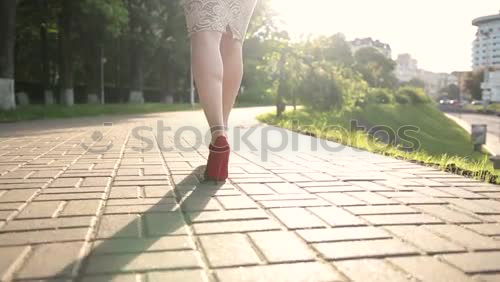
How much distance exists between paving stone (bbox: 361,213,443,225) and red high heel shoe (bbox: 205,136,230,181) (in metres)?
1.00

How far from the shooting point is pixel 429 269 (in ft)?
4.64

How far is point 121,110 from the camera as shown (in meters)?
18.0

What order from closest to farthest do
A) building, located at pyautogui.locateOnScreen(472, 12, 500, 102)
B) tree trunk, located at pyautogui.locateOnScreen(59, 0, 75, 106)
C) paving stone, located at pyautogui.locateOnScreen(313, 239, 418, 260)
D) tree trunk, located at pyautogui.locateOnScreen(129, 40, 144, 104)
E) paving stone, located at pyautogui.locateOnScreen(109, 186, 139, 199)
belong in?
paving stone, located at pyautogui.locateOnScreen(313, 239, 418, 260)
paving stone, located at pyautogui.locateOnScreen(109, 186, 139, 199)
tree trunk, located at pyautogui.locateOnScreen(59, 0, 75, 106)
tree trunk, located at pyautogui.locateOnScreen(129, 40, 144, 104)
building, located at pyautogui.locateOnScreen(472, 12, 500, 102)

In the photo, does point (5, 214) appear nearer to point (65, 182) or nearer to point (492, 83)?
point (65, 182)

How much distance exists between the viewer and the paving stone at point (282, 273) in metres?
1.32

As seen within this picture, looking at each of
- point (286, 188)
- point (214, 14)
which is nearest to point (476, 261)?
point (286, 188)

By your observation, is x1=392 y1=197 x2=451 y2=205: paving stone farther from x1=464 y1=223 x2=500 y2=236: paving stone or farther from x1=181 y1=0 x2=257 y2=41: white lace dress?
x1=181 y1=0 x2=257 y2=41: white lace dress

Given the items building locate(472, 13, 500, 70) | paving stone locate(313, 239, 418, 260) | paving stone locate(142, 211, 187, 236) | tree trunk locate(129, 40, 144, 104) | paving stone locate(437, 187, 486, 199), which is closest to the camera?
paving stone locate(313, 239, 418, 260)

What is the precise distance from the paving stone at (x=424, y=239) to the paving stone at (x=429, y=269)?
0.11 metres

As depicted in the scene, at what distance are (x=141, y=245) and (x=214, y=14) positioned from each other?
170cm

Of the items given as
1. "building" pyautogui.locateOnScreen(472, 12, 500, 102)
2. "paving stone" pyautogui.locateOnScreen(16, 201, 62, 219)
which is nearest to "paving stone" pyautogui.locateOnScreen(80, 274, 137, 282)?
"paving stone" pyautogui.locateOnScreen(16, 201, 62, 219)

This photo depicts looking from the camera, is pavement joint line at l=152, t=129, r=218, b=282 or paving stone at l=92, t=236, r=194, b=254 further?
paving stone at l=92, t=236, r=194, b=254

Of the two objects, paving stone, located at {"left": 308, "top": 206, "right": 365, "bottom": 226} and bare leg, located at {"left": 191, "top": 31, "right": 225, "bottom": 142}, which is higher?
bare leg, located at {"left": 191, "top": 31, "right": 225, "bottom": 142}

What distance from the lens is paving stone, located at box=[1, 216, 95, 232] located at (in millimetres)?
1792
